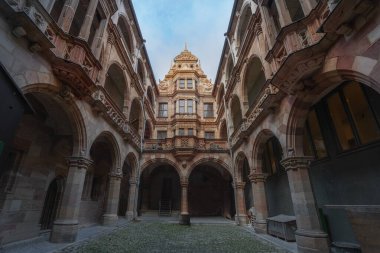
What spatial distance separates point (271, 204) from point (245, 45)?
9.20 metres

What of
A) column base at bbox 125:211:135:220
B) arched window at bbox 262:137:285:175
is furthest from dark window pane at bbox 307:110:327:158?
column base at bbox 125:211:135:220

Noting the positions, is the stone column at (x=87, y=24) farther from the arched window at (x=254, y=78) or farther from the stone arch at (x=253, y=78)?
the arched window at (x=254, y=78)

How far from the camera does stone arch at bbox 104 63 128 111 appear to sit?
12453 mm

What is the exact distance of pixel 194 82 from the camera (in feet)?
75.0

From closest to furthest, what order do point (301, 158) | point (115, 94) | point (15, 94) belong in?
point (15, 94)
point (301, 158)
point (115, 94)

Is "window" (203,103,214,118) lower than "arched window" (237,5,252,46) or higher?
lower

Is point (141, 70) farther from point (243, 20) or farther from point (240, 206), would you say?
point (240, 206)

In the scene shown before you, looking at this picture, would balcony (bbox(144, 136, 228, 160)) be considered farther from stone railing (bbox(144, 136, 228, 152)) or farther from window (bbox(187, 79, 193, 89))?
window (bbox(187, 79, 193, 89))

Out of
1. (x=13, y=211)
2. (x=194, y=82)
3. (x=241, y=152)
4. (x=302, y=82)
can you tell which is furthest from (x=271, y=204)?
(x=194, y=82)

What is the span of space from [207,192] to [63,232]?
1495cm

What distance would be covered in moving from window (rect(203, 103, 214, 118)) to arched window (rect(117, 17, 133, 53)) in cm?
1099

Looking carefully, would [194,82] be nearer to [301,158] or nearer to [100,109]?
[100,109]

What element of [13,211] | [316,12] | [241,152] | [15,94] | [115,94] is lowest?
[13,211]

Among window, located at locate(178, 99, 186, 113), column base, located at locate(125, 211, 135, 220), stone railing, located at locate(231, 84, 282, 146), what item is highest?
window, located at locate(178, 99, 186, 113)
